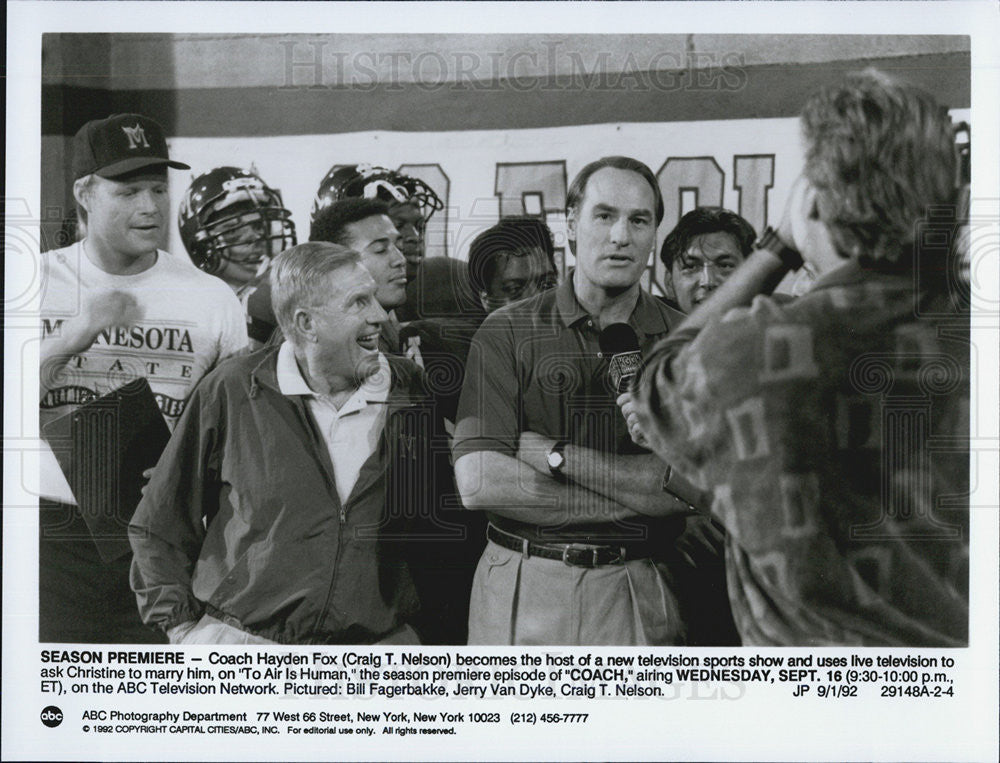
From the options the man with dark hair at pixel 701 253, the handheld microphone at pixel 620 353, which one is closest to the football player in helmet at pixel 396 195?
the handheld microphone at pixel 620 353

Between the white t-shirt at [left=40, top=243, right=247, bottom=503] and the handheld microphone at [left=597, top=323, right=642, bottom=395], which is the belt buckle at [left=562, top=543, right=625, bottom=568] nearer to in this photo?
the handheld microphone at [left=597, top=323, right=642, bottom=395]

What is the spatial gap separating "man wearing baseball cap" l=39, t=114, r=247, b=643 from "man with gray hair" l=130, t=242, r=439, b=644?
0.48ft

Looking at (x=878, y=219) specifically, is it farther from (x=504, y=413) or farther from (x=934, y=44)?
(x=504, y=413)

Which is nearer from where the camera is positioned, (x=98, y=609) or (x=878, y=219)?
(x=878, y=219)

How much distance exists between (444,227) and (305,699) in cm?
176

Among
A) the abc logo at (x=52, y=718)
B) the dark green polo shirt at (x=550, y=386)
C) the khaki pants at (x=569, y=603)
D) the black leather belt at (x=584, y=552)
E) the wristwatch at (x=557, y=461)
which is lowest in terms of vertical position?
the abc logo at (x=52, y=718)

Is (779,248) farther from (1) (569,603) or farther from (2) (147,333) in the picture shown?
(2) (147,333)

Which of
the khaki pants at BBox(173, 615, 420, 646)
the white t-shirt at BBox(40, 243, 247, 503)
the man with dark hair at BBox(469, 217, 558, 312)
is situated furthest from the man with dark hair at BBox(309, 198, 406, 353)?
the khaki pants at BBox(173, 615, 420, 646)

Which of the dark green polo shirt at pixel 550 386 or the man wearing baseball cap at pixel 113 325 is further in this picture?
the man wearing baseball cap at pixel 113 325

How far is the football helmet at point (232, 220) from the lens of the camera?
3.74 m

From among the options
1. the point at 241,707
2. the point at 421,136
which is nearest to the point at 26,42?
the point at 421,136

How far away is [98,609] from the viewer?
12.4 ft

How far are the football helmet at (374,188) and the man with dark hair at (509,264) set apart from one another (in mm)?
229

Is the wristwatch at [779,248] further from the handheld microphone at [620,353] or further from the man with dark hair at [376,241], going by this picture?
the man with dark hair at [376,241]
